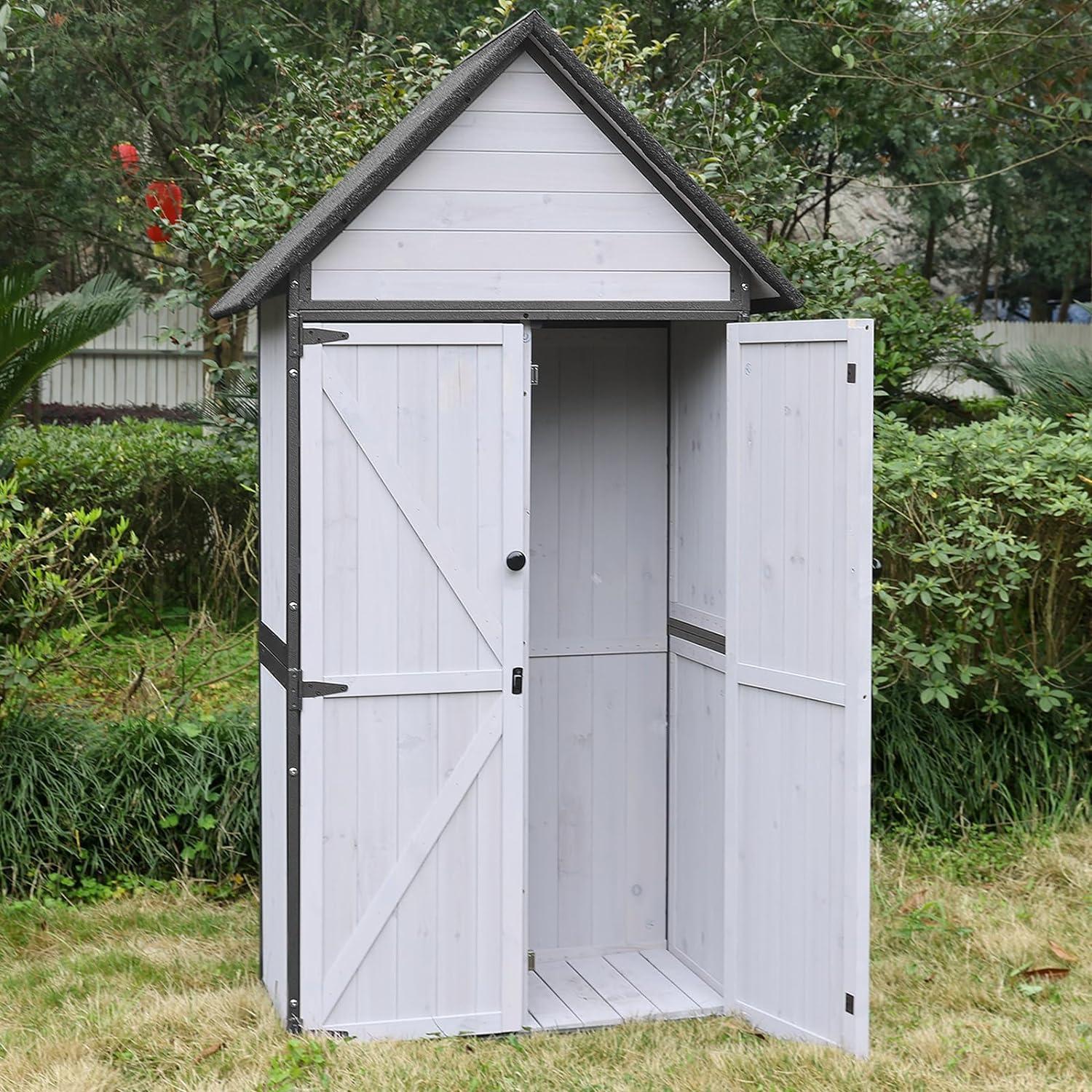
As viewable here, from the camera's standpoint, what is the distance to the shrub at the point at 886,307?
22.6 feet

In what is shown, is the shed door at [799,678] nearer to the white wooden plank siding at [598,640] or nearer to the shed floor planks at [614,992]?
the shed floor planks at [614,992]

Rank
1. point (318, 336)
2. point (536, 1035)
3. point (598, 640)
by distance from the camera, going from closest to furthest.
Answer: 1. point (318, 336)
2. point (536, 1035)
3. point (598, 640)

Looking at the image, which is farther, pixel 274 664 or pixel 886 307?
pixel 886 307

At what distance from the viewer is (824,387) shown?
3.88m

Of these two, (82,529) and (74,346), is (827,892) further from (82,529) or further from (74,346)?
(74,346)

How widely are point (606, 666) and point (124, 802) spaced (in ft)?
6.77

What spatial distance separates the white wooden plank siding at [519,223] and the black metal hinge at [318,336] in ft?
0.34

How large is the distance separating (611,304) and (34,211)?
307 inches

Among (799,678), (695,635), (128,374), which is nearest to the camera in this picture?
(799,678)

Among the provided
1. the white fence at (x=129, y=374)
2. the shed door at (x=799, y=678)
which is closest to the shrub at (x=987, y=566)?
the shed door at (x=799, y=678)

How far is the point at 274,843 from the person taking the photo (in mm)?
4316

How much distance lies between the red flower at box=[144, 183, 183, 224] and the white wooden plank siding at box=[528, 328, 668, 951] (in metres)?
2.97

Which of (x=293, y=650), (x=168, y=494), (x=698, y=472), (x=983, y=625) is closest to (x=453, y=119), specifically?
(x=698, y=472)

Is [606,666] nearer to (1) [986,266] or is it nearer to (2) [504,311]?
(2) [504,311]
